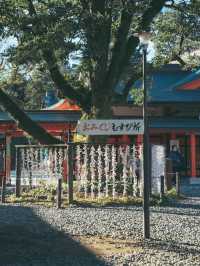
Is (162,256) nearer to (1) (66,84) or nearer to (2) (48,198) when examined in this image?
(2) (48,198)

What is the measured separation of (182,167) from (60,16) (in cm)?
1113

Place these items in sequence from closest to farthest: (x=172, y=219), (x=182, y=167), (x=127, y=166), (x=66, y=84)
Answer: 1. (x=172, y=219)
2. (x=127, y=166)
3. (x=66, y=84)
4. (x=182, y=167)

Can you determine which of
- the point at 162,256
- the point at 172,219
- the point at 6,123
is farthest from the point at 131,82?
the point at 162,256

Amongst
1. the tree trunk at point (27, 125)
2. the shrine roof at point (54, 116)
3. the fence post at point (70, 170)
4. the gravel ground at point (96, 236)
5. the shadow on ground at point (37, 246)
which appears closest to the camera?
the shadow on ground at point (37, 246)

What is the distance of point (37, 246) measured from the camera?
7.65 m

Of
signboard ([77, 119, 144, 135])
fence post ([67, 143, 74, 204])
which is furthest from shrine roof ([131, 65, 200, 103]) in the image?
signboard ([77, 119, 144, 135])

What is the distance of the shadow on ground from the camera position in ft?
22.1

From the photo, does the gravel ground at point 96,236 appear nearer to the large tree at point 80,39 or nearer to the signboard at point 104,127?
the signboard at point 104,127

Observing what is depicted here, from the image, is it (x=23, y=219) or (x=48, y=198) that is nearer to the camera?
(x=23, y=219)

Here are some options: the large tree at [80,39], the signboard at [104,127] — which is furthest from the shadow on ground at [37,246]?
the large tree at [80,39]

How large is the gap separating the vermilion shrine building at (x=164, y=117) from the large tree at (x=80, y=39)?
5666mm

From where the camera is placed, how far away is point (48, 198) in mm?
13719

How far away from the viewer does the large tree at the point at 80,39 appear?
12.9 m

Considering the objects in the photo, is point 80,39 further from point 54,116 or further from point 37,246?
point 54,116
